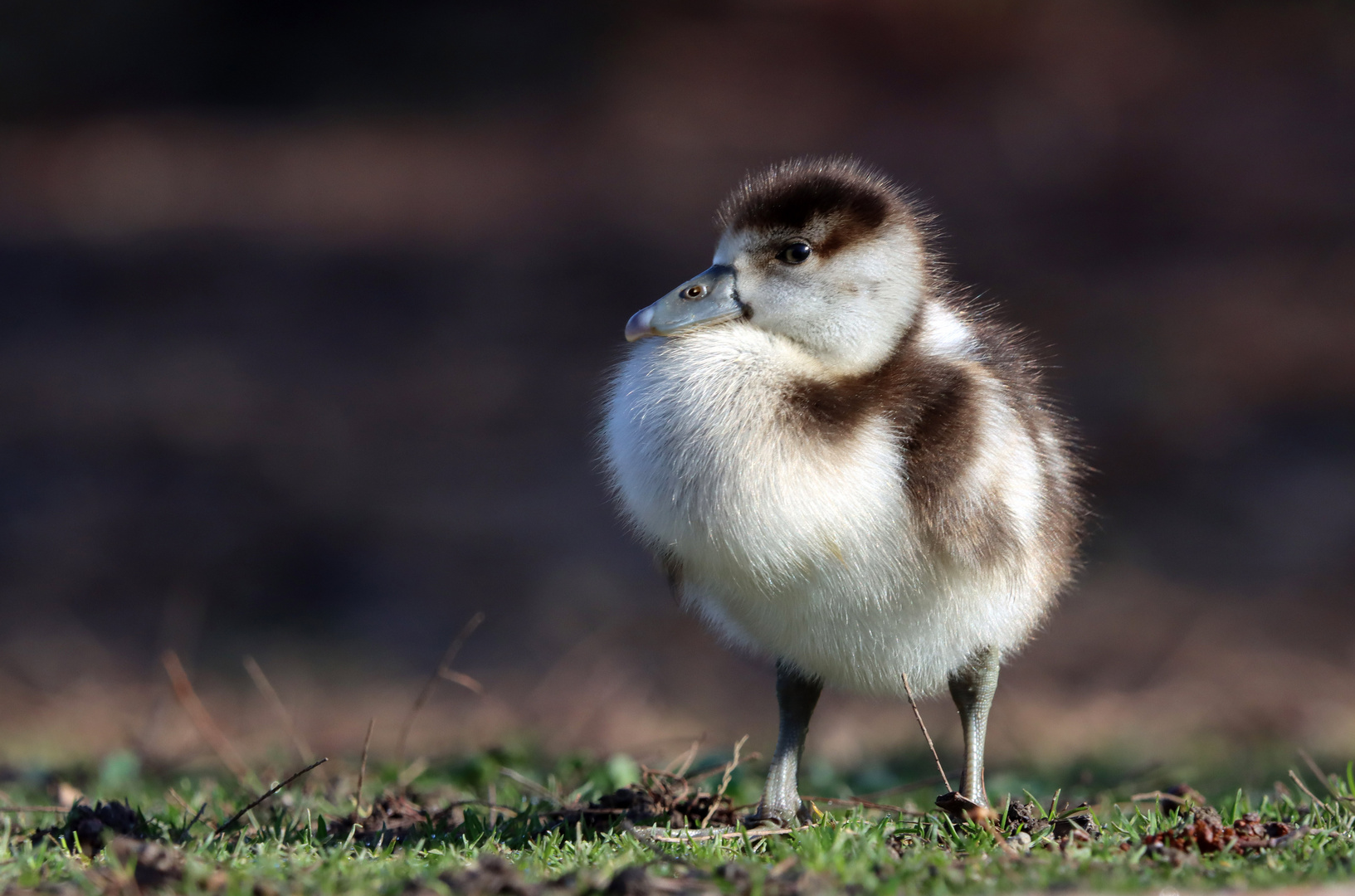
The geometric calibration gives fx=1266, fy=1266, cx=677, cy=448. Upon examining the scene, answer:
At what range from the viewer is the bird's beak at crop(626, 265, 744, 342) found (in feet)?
10.5

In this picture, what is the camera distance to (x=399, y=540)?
30.2ft

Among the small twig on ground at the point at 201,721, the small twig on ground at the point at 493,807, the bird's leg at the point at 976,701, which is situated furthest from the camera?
the small twig on ground at the point at 201,721

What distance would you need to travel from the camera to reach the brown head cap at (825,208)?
10.6ft

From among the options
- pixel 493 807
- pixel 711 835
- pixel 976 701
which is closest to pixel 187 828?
pixel 493 807

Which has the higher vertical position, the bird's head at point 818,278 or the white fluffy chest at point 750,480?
the bird's head at point 818,278

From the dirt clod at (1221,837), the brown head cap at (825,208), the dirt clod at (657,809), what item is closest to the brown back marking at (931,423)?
the brown head cap at (825,208)

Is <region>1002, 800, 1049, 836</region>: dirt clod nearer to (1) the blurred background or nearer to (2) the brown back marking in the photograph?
(2) the brown back marking

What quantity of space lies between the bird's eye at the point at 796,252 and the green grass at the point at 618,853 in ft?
4.60

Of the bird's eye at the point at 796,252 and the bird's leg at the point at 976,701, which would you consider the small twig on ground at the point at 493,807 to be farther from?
the bird's eye at the point at 796,252

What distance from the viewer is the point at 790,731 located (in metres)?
3.49

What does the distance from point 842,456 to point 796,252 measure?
0.61m

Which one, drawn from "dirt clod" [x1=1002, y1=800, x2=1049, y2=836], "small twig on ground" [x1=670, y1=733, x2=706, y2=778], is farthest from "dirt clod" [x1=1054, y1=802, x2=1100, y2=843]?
"small twig on ground" [x1=670, y1=733, x2=706, y2=778]

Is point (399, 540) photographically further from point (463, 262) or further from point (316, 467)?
point (463, 262)

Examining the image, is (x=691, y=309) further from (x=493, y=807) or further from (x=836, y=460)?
(x=493, y=807)
